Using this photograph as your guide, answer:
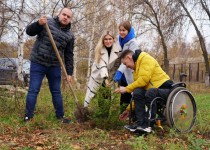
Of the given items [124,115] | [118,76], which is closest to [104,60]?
[118,76]

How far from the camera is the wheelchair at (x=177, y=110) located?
15.3 ft

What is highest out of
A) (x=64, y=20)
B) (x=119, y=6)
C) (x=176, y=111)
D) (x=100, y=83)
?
(x=119, y=6)

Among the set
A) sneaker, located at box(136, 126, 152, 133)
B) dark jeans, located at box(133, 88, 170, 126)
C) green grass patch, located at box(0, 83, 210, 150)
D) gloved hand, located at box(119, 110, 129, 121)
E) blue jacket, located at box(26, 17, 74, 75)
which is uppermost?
blue jacket, located at box(26, 17, 74, 75)

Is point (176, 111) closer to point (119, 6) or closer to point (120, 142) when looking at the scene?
point (120, 142)

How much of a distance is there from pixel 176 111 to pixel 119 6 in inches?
849

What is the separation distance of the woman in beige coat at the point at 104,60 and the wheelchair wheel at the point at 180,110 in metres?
1.27

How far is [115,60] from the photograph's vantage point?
5676mm

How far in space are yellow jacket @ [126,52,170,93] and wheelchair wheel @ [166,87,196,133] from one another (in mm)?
295

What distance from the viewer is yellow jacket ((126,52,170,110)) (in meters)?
4.74

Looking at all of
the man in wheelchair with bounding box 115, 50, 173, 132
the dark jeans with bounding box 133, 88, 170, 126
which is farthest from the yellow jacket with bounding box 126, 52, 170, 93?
the dark jeans with bounding box 133, 88, 170, 126

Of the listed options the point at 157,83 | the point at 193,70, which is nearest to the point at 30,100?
the point at 157,83

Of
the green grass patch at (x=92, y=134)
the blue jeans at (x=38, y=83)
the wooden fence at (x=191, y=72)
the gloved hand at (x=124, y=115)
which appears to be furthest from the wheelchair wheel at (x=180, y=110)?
the wooden fence at (x=191, y=72)

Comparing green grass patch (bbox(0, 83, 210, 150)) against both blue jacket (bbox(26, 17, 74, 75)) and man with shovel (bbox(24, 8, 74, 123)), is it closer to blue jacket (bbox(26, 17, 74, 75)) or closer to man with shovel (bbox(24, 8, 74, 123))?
man with shovel (bbox(24, 8, 74, 123))

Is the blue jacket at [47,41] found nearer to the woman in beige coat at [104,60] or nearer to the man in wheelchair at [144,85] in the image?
the woman in beige coat at [104,60]
